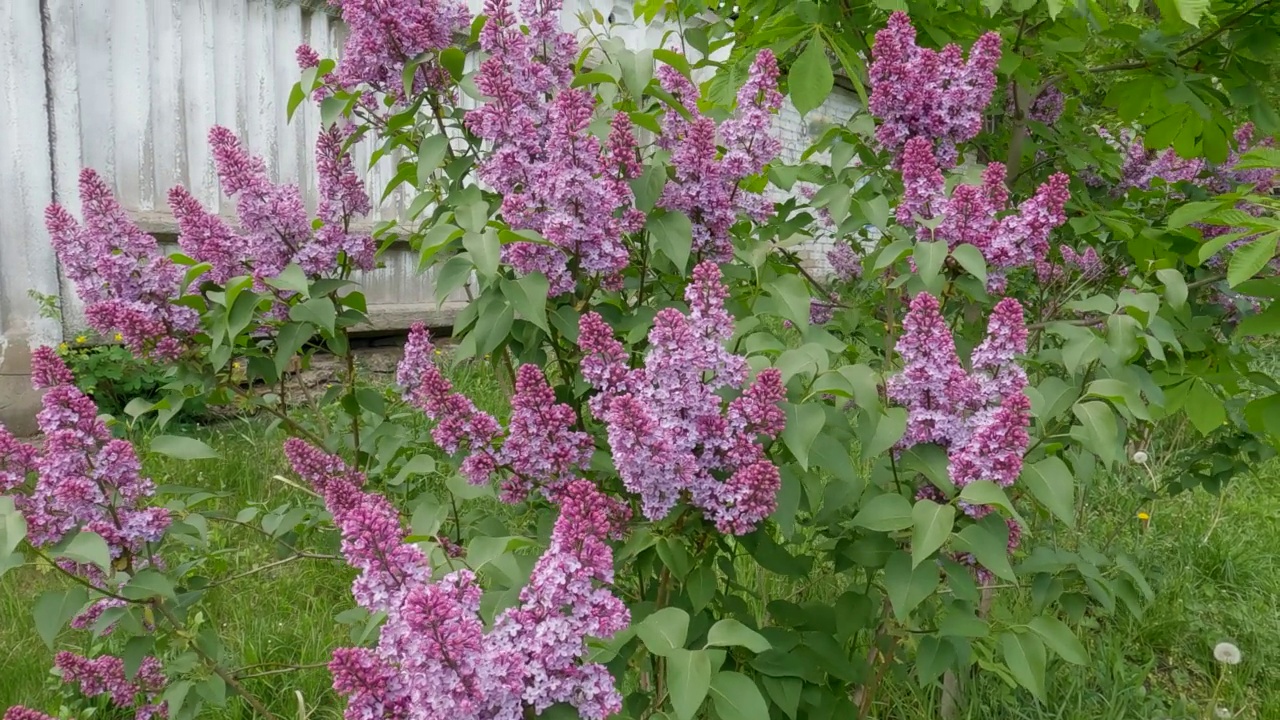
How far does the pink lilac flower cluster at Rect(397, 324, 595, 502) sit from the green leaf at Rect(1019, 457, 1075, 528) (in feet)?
2.14

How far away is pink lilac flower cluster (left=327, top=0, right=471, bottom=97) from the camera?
69.5 inches

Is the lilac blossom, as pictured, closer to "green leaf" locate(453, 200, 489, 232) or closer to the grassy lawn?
"green leaf" locate(453, 200, 489, 232)

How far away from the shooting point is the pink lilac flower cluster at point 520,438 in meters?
1.36

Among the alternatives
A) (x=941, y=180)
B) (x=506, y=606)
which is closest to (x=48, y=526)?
(x=506, y=606)

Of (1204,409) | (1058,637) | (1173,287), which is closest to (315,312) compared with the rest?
(1058,637)

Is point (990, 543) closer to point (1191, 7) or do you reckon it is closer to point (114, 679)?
point (1191, 7)

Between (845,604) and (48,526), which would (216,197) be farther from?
(845,604)

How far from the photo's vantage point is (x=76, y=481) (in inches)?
55.8

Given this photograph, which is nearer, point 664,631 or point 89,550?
point 664,631

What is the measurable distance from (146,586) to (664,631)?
913mm

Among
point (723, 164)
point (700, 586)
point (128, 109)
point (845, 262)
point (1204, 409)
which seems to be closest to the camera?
point (700, 586)

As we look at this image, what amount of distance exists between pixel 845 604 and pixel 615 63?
1109 mm

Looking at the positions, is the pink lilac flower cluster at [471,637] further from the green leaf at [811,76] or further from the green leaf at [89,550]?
the green leaf at [811,76]

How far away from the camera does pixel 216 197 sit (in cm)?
448
